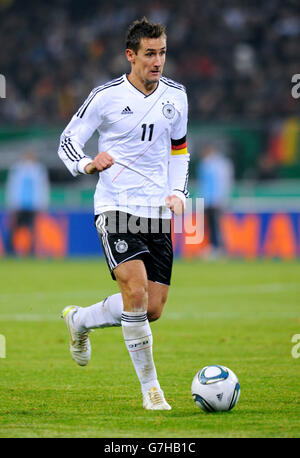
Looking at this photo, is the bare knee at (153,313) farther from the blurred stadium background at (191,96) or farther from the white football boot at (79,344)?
the blurred stadium background at (191,96)

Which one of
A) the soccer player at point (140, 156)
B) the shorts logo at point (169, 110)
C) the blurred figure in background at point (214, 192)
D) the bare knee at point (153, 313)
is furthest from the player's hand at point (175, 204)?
the blurred figure in background at point (214, 192)

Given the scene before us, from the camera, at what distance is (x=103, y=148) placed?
21.5 ft

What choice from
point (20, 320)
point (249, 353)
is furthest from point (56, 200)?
point (249, 353)

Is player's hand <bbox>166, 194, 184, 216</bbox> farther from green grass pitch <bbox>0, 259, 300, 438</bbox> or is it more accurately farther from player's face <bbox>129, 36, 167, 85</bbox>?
green grass pitch <bbox>0, 259, 300, 438</bbox>

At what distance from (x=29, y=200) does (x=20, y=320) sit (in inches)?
408

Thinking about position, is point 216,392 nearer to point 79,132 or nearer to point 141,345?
point 141,345

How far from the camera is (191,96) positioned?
2275cm

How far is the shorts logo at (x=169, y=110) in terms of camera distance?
21.2 ft

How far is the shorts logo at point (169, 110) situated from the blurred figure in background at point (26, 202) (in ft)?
47.4

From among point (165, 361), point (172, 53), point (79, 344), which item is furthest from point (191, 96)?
point (79, 344)

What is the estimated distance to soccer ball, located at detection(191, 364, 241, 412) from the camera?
19.0 ft

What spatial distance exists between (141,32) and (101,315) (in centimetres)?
203

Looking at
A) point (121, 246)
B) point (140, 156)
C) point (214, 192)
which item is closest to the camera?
point (121, 246)

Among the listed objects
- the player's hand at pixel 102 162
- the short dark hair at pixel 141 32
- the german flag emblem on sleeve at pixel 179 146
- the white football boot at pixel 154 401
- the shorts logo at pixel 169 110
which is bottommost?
the white football boot at pixel 154 401
